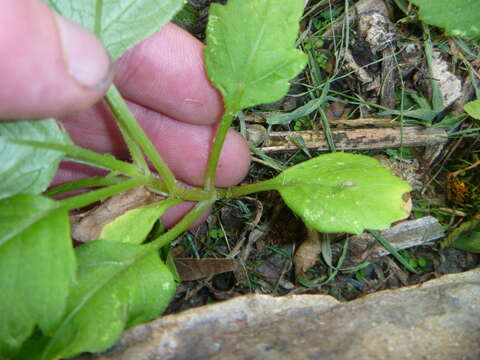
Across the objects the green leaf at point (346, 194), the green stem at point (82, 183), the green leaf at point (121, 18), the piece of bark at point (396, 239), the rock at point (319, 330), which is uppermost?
the green leaf at point (121, 18)

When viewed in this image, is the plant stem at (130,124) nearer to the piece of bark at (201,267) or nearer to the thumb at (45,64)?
the thumb at (45,64)

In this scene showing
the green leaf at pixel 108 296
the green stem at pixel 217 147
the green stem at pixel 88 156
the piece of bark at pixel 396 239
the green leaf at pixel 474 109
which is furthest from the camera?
the piece of bark at pixel 396 239

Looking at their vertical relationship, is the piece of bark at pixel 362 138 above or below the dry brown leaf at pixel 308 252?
above

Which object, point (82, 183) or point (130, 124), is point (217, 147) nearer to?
point (130, 124)

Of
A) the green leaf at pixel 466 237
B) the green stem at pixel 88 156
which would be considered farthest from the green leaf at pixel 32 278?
the green leaf at pixel 466 237

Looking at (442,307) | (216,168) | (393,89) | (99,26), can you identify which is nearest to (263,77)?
(216,168)

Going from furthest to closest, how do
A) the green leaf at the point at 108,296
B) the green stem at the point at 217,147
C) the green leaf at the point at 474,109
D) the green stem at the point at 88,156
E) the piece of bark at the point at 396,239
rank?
the piece of bark at the point at 396,239 → the green leaf at the point at 474,109 → the green stem at the point at 217,147 → the green stem at the point at 88,156 → the green leaf at the point at 108,296

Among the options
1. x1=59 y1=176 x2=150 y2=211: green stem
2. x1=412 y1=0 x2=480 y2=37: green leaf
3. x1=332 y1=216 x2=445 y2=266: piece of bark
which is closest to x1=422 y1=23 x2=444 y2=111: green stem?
x1=412 y1=0 x2=480 y2=37: green leaf
